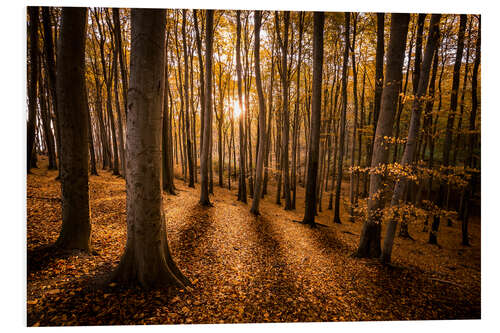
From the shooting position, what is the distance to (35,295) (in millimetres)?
1898

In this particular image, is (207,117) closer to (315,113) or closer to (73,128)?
(315,113)

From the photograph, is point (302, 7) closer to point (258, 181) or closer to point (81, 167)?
point (81, 167)

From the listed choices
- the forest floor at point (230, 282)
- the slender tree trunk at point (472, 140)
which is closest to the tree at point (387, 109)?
the forest floor at point (230, 282)

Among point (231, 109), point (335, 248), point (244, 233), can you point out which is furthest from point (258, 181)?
point (231, 109)

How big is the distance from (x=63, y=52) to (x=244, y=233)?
4233 mm

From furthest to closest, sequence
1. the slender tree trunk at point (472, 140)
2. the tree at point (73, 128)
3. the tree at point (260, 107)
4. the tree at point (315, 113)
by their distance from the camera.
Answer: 1. the tree at point (260, 107)
2. the tree at point (315, 113)
3. the slender tree trunk at point (472, 140)
4. the tree at point (73, 128)

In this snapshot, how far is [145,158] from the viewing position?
1.95m

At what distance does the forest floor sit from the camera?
1912mm

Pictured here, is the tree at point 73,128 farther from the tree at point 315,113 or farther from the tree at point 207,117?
the tree at point 315,113

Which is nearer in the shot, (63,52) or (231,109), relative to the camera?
(63,52)

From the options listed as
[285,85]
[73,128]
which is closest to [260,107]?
[285,85]

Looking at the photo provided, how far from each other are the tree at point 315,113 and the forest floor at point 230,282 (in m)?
1.59

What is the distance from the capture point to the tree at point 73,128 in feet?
7.84

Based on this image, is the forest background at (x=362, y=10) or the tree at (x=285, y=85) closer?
the forest background at (x=362, y=10)
